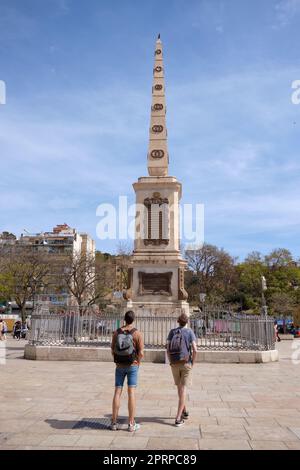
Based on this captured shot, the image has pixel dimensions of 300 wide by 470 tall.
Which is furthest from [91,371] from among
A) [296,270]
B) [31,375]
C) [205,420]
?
[296,270]

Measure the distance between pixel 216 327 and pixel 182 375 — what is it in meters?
9.01

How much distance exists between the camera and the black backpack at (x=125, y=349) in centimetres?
588

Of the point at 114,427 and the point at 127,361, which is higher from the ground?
the point at 127,361

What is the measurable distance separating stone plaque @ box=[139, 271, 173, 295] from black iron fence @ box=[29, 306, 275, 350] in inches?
86.1

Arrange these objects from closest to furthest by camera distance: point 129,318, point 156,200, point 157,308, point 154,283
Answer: point 129,318 < point 157,308 < point 154,283 < point 156,200

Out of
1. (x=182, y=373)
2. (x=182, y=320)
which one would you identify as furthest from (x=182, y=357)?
(x=182, y=320)

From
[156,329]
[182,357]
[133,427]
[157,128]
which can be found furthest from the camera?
[157,128]

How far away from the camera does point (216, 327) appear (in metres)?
15.1

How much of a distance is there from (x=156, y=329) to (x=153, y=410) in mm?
8300

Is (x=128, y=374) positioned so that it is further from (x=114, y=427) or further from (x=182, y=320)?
(x=182, y=320)

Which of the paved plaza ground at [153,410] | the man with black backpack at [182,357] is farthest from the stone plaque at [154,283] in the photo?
the man with black backpack at [182,357]

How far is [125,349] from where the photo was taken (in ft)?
19.3

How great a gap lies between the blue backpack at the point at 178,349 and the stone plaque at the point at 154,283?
11.2 meters
